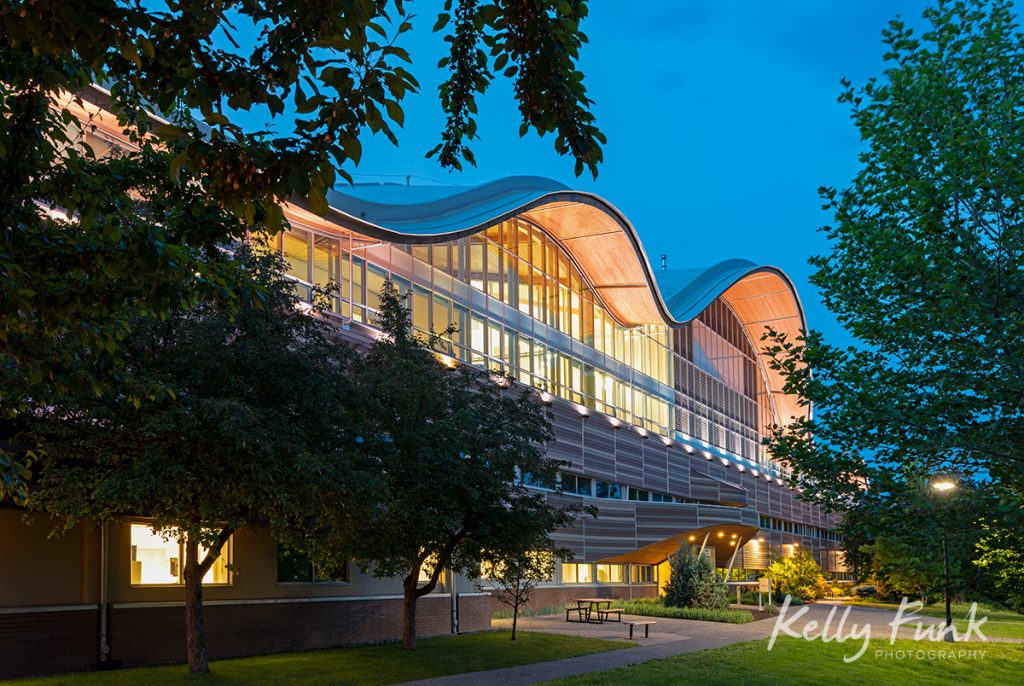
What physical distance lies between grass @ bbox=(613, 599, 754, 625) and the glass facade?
897 cm

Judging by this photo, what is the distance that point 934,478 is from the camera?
14938mm

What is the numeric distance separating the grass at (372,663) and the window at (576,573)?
48.5 feet

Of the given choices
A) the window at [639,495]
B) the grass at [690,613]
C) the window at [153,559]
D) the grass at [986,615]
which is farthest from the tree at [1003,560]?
the window at [639,495]

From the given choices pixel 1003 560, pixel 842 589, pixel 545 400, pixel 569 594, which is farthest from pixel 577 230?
pixel 842 589

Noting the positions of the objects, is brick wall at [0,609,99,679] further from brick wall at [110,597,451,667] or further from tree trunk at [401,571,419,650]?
Result: tree trunk at [401,571,419,650]

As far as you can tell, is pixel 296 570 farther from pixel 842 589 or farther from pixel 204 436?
pixel 842 589

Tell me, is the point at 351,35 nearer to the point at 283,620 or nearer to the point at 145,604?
the point at 145,604

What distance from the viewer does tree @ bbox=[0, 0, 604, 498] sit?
5582 millimetres

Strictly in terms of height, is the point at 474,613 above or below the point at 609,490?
below

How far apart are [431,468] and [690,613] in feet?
70.9

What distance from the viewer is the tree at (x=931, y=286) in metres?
13.4

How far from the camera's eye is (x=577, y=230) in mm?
45531

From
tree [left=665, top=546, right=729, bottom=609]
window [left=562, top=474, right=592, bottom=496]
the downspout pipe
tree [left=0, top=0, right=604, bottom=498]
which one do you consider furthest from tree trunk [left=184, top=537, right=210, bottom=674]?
tree [left=665, top=546, right=729, bottom=609]

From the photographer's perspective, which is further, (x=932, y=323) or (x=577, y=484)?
(x=577, y=484)
